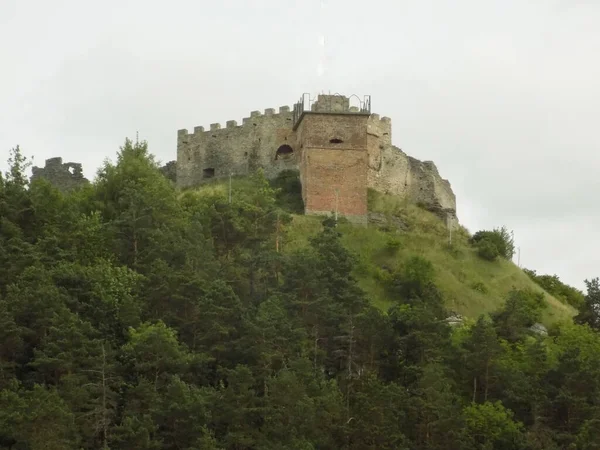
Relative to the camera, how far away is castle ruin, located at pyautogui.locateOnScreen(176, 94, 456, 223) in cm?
6238

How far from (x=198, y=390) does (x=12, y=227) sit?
12449 mm

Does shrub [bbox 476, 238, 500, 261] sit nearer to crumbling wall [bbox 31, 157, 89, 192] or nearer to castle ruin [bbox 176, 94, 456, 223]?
castle ruin [bbox 176, 94, 456, 223]

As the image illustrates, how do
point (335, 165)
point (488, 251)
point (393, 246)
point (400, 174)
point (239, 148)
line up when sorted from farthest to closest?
point (239, 148) → point (400, 174) → point (335, 165) → point (488, 251) → point (393, 246)

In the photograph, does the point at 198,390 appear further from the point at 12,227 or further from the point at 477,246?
the point at 477,246

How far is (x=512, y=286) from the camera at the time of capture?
60.0 m

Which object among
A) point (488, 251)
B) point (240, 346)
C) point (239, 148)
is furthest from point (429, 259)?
point (240, 346)

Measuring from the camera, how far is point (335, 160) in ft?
205

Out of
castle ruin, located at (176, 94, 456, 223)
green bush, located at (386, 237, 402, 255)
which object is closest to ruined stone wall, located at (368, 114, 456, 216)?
castle ruin, located at (176, 94, 456, 223)

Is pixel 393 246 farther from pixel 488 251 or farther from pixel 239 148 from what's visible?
pixel 239 148

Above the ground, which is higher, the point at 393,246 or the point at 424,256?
the point at 393,246

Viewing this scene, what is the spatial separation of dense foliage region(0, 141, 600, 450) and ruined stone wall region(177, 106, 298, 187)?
327 inches

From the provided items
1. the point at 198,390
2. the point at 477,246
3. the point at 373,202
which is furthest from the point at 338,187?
the point at 198,390

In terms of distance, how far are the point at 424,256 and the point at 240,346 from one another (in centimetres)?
1480

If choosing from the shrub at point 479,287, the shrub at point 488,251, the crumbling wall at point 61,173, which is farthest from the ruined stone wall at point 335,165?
the crumbling wall at point 61,173
